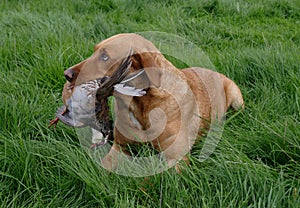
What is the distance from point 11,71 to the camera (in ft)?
12.2

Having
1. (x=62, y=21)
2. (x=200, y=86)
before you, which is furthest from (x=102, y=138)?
(x=62, y=21)

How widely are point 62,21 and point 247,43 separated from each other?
2.04m

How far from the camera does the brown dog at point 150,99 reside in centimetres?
240

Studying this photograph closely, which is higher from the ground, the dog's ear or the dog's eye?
the dog's eye

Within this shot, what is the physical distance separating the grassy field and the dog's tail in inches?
3.1

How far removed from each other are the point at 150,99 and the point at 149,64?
0.28 meters

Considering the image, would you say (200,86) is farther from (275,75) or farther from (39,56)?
(39,56)

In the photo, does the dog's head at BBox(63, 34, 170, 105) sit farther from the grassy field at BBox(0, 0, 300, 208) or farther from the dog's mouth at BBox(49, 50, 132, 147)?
the grassy field at BBox(0, 0, 300, 208)

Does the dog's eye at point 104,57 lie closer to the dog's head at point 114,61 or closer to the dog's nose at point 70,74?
the dog's head at point 114,61

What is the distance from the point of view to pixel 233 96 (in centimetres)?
350

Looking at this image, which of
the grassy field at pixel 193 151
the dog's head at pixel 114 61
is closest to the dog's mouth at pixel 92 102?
the dog's head at pixel 114 61

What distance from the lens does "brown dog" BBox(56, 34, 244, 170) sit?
240cm

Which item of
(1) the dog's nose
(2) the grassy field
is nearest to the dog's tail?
(2) the grassy field

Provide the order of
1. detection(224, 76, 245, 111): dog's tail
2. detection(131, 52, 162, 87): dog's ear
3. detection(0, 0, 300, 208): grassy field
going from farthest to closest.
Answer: detection(224, 76, 245, 111): dog's tail, detection(131, 52, 162, 87): dog's ear, detection(0, 0, 300, 208): grassy field
